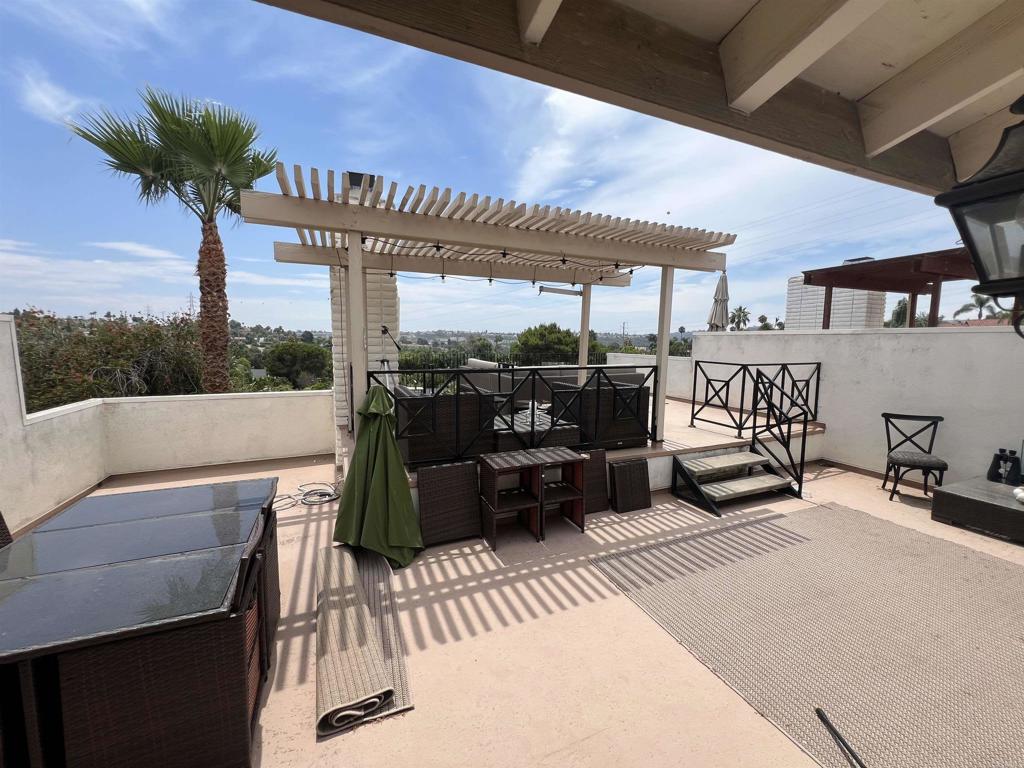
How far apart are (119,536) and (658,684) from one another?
2.88 metres

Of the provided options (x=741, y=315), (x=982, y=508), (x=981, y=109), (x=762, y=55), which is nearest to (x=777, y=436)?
(x=982, y=508)

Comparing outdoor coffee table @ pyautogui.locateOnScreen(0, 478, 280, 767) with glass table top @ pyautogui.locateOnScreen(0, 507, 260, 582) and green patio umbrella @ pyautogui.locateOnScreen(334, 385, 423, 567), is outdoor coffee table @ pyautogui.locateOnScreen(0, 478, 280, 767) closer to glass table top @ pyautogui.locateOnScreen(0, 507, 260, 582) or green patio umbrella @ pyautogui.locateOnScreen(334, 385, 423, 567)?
glass table top @ pyautogui.locateOnScreen(0, 507, 260, 582)

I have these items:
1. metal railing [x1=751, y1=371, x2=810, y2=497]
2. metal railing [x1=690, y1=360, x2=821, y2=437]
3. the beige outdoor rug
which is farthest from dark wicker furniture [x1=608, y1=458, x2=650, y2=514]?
metal railing [x1=690, y1=360, x2=821, y2=437]

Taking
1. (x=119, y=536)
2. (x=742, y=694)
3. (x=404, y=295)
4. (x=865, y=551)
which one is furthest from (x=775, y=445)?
(x=119, y=536)

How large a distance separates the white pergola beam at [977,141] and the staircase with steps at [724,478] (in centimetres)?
400

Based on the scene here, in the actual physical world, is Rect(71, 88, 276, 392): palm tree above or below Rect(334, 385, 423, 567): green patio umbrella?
above

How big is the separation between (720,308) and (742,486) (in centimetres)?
507

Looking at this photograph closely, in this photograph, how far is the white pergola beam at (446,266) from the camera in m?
5.18

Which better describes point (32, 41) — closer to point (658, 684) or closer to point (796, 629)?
point (658, 684)

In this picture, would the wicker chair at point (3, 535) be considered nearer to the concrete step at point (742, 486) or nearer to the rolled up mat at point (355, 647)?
the rolled up mat at point (355, 647)

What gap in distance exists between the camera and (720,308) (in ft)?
29.2

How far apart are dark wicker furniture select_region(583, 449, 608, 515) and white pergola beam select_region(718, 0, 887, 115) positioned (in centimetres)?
388

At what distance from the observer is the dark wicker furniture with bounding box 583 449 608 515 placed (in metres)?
4.60

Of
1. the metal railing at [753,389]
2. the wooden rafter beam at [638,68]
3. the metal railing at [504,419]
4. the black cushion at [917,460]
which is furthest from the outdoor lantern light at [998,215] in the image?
the black cushion at [917,460]
